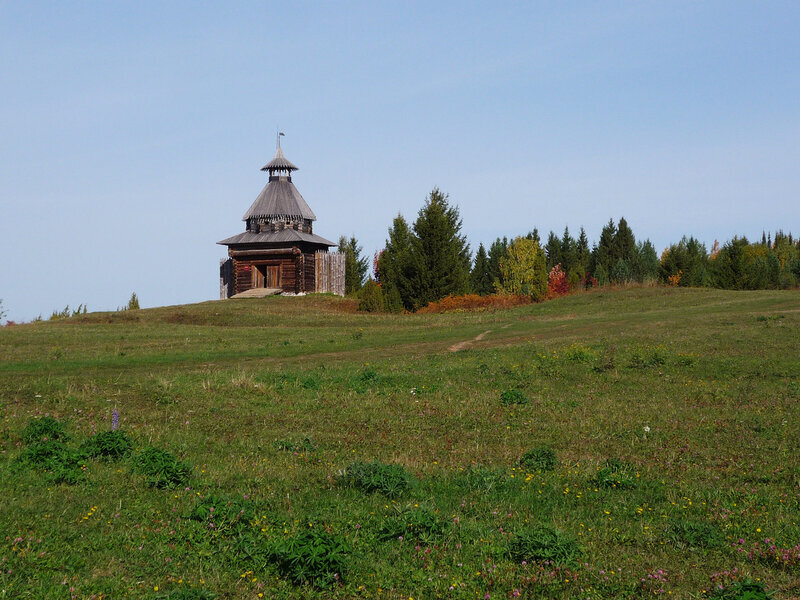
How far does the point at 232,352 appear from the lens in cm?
2967

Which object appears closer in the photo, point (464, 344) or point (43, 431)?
point (43, 431)

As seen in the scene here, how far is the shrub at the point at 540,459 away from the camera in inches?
477

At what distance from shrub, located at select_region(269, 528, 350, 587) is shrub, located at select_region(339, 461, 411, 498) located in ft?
8.33

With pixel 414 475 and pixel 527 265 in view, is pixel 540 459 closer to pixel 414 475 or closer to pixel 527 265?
pixel 414 475

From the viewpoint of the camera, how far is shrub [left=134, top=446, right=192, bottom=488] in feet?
34.7

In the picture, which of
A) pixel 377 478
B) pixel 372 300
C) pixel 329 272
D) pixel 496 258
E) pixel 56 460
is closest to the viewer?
pixel 377 478

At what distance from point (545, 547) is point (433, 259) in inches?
2014

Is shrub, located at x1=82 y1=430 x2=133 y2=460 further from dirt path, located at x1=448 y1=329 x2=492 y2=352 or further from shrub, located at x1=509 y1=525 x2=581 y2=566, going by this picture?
dirt path, located at x1=448 y1=329 x2=492 y2=352

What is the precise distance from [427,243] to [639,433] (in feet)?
148

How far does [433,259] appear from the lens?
58625 mm

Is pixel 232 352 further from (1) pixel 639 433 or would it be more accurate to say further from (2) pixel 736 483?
(2) pixel 736 483

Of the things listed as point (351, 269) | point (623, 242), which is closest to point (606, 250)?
point (623, 242)

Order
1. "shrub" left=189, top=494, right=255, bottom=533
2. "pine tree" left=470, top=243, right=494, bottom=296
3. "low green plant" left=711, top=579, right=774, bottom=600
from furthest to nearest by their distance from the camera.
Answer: "pine tree" left=470, top=243, right=494, bottom=296
"shrub" left=189, top=494, right=255, bottom=533
"low green plant" left=711, top=579, right=774, bottom=600

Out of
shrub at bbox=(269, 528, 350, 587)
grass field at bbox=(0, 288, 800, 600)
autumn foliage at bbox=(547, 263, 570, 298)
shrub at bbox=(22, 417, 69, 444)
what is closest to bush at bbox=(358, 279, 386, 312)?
grass field at bbox=(0, 288, 800, 600)
